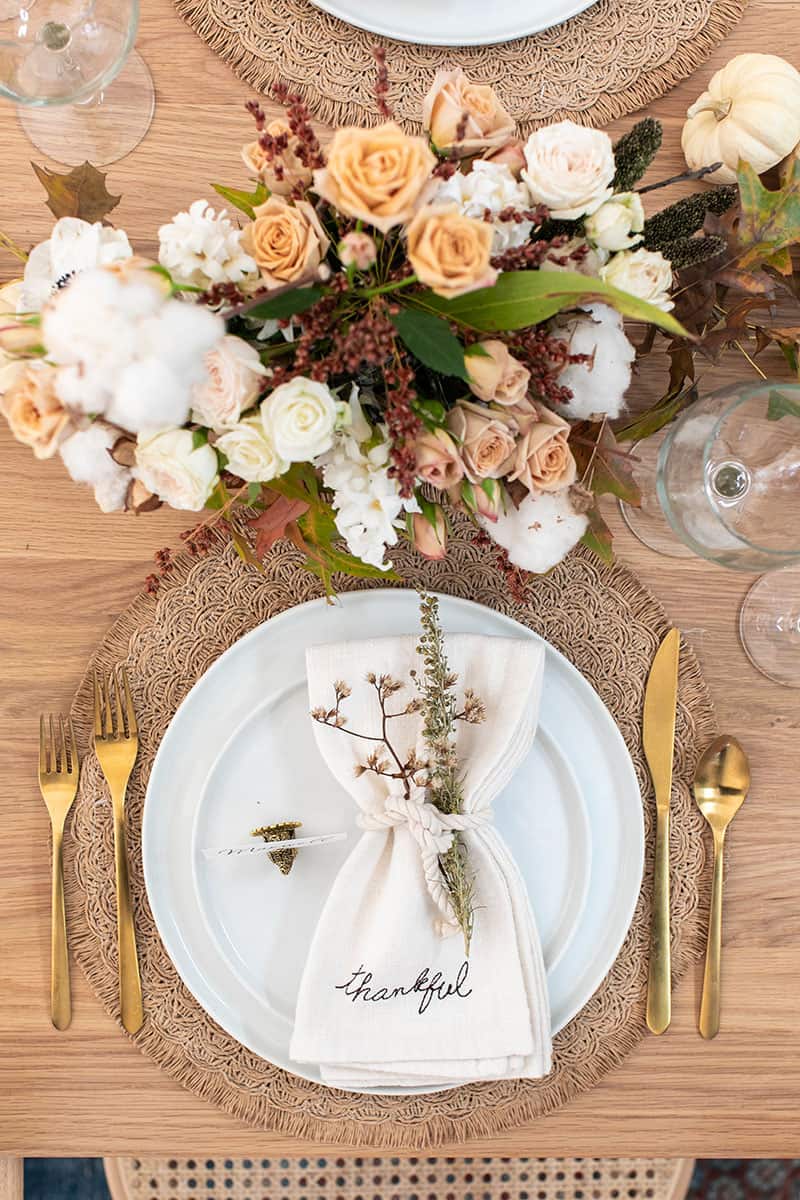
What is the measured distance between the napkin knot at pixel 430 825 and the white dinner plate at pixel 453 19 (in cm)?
62

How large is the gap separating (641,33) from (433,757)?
25.0 inches

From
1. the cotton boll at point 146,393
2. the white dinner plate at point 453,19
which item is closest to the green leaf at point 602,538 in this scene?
the cotton boll at point 146,393

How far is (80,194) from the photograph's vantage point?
2.26ft

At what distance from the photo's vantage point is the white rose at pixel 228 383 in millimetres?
460

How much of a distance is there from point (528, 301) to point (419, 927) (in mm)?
501

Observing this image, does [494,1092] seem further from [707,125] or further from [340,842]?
[707,125]

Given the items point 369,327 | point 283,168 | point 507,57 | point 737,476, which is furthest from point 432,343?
point 507,57

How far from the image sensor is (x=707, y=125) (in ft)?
2.42

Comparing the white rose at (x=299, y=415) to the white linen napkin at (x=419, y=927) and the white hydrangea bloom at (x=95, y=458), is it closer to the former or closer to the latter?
the white hydrangea bloom at (x=95, y=458)

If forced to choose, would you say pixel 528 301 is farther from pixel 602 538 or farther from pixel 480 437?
pixel 602 538

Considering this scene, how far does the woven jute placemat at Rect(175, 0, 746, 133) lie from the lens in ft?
2.52

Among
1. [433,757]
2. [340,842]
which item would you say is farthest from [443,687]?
[340,842]

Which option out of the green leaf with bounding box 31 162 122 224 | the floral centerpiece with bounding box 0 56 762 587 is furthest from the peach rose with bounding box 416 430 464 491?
the green leaf with bounding box 31 162 122 224

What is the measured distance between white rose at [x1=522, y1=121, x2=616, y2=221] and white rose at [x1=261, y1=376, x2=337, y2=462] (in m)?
0.18
